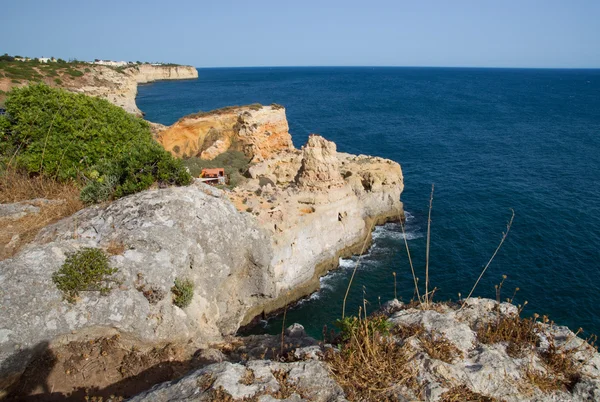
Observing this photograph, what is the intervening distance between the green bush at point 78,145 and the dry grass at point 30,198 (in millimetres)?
685

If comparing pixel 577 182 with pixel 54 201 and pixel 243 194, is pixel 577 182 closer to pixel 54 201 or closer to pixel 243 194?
pixel 243 194

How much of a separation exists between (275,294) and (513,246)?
21.0m

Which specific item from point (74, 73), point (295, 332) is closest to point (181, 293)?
point (295, 332)

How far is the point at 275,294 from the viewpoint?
73.5 ft

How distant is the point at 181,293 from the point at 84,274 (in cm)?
311

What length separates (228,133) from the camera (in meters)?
41.5

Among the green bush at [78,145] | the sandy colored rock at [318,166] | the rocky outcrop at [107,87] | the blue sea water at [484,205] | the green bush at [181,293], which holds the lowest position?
the blue sea water at [484,205]

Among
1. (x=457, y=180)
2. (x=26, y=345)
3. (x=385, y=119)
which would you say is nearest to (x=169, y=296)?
(x=26, y=345)

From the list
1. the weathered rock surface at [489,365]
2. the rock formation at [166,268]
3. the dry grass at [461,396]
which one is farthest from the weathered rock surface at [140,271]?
the dry grass at [461,396]

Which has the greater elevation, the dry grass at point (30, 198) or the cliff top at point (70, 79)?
the cliff top at point (70, 79)

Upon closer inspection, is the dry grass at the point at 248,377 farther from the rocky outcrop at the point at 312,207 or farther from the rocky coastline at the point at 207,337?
the rocky outcrop at the point at 312,207

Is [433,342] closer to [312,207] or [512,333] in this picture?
[512,333]

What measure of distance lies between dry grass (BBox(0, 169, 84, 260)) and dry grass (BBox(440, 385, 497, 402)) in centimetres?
1289

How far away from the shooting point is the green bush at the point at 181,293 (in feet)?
40.4
